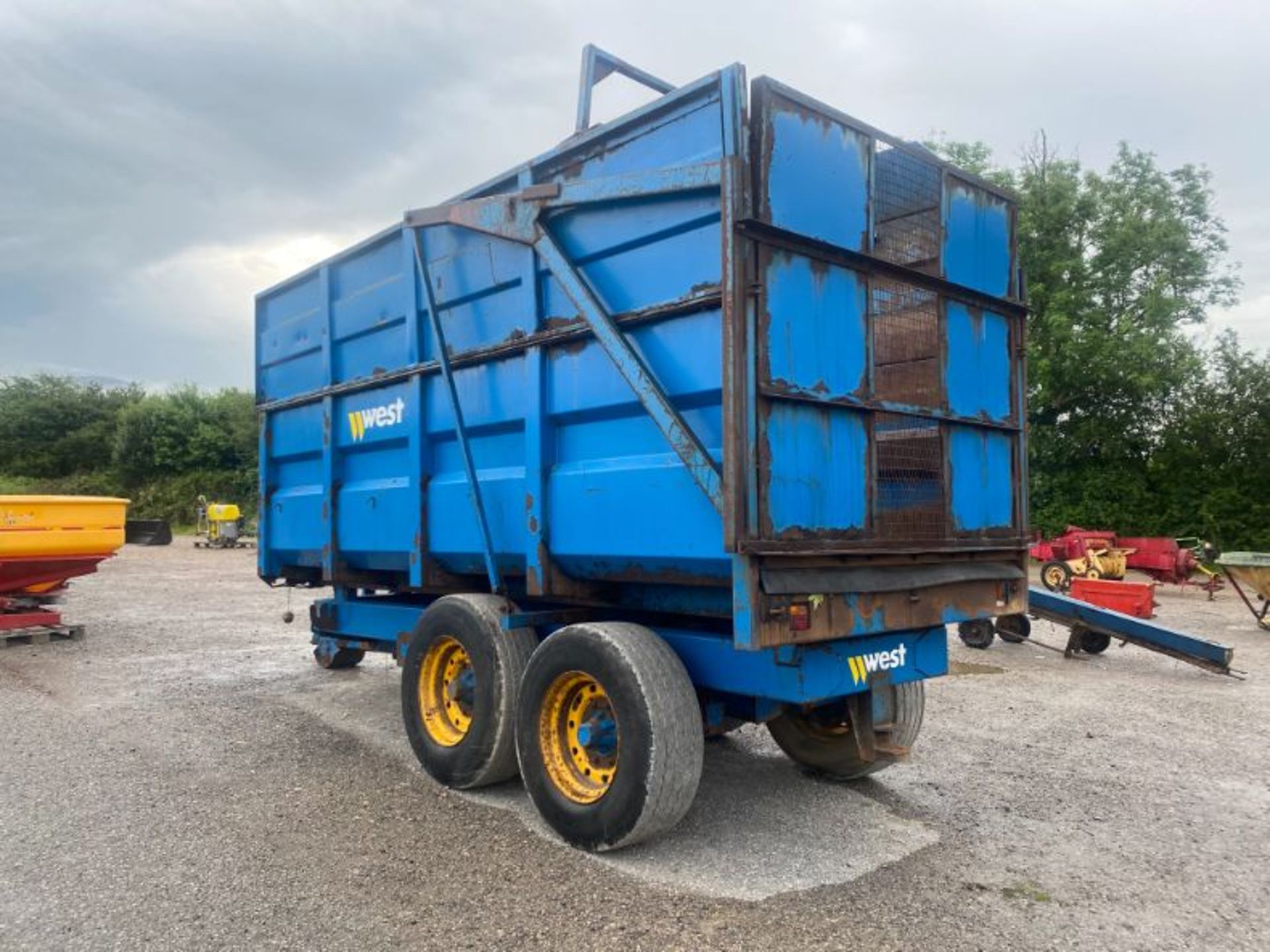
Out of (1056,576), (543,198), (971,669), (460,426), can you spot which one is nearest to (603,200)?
(543,198)

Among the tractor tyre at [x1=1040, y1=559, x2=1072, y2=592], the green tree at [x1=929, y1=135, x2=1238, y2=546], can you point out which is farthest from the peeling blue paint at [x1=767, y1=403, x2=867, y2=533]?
the green tree at [x1=929, y1=135, x2=1238, y2=546]

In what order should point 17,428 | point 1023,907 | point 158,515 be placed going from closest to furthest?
point 1023,907
point 158,515
point 17,428

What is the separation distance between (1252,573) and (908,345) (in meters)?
9.04

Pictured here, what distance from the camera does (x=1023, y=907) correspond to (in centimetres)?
324

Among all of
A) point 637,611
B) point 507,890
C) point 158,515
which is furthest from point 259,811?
point 158,515

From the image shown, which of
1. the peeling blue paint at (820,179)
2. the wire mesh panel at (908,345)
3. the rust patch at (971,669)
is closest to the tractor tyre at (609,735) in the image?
the wire mesh panel at (908,345)

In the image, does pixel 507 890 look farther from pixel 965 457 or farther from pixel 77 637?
pixel 77 637

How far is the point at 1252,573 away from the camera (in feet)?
34.6

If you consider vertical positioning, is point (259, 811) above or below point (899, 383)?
below

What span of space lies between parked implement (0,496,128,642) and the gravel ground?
303 cm

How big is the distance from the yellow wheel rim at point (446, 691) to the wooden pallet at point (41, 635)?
259 inches

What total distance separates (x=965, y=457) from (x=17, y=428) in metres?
46.0

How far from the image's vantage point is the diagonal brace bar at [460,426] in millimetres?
4602

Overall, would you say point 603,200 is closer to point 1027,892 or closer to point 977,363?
point 977,363
